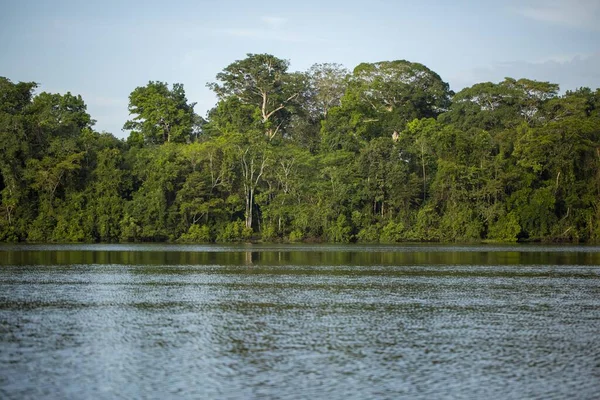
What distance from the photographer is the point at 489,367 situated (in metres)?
15.1

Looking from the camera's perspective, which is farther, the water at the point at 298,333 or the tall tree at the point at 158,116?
the tall tree at the point at 158,116

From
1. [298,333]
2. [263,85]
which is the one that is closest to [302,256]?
[298,333]

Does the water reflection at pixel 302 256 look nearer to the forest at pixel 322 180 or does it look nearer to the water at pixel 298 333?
the water at pixel 298 333

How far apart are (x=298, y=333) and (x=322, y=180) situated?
48775 mm

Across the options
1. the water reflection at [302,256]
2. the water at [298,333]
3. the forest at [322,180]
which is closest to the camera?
the water at [298,333]

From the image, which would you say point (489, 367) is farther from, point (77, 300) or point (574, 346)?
point (77, 300)

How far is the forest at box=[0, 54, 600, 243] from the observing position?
62.8m

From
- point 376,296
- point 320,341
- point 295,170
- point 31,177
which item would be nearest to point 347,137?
point 295,170

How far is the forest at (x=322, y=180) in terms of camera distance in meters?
62.8

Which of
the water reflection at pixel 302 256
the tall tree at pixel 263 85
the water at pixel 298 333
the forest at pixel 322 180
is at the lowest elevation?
the water at pixel 298 333

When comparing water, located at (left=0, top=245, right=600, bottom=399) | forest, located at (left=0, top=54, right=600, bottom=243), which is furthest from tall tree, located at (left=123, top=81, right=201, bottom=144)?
water, located at (left=0, top=245, right=600, bottom=399)

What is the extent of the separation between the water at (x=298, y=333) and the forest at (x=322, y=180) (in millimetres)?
28200

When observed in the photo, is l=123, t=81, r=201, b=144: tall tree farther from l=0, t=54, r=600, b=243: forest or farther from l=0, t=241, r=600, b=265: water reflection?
l=0, t=241, r=600, b=265: water reflection

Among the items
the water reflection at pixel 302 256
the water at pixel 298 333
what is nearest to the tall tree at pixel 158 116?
the water reflection at pixel 302 256
